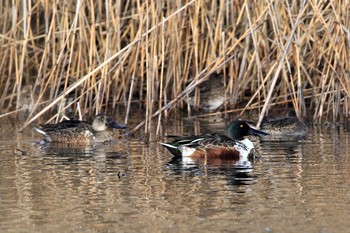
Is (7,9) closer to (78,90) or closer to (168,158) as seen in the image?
(78,90)

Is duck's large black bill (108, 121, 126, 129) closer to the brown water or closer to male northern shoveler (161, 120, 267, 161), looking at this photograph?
the brown water

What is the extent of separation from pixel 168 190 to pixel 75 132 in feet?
13.0

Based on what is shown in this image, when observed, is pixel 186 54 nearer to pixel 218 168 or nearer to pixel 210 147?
pixel 210 147

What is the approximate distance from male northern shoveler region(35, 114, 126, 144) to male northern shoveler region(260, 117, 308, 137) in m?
1.91

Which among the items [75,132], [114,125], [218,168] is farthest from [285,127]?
[218,168]

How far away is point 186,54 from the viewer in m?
13.9

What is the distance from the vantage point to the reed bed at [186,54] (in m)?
12.3

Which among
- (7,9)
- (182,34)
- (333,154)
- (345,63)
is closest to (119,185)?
(333,154)

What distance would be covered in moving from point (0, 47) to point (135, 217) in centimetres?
766

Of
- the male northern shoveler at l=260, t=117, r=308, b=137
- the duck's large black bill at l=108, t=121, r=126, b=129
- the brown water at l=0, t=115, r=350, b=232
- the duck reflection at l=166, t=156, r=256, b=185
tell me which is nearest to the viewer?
the brown water at l=0, t=115, r=350, b=232

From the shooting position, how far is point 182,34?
14.0 m

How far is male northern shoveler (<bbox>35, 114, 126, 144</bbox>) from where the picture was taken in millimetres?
11953

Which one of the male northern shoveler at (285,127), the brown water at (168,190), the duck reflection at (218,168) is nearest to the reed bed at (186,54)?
the male northern shoveler at (285,127)

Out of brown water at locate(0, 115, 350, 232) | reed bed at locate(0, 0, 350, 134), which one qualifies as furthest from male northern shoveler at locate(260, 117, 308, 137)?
brown water at locate(0, 115, 350, 232)
